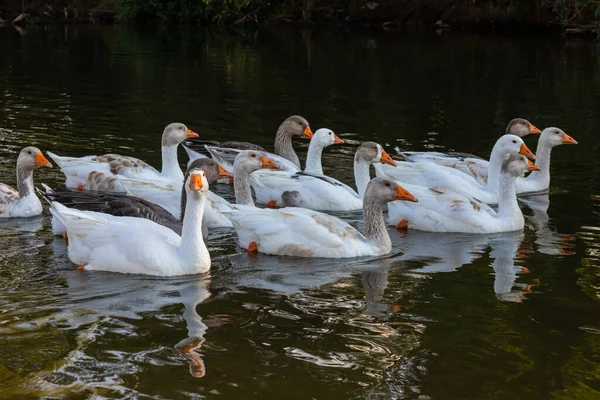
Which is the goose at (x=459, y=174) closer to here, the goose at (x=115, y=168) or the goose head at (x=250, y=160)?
the goose head at (x=250, y=160)

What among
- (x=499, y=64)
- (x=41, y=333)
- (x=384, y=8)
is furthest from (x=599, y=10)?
(x=41, y=333)

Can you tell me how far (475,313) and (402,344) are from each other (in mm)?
1174

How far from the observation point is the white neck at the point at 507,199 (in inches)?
490

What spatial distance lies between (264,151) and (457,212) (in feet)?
9.23

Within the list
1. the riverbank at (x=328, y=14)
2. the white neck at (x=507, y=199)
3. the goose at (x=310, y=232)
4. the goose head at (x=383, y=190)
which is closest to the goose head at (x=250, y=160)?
the goose at (x=310, y=232)

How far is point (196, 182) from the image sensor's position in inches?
386

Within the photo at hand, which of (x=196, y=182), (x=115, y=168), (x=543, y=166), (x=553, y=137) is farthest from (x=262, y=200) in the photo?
(x=553, y=137)

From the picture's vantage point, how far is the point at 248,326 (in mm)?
8484

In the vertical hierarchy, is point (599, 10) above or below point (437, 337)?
above

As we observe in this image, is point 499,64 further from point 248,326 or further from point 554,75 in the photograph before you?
point 248,326

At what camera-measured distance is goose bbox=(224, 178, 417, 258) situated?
35.1 feet

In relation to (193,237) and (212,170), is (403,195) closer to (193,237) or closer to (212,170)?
(212,170)

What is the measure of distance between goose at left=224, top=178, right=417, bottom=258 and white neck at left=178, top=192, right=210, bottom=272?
1.18 m

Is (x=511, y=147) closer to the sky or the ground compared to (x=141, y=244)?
closer to the sky
